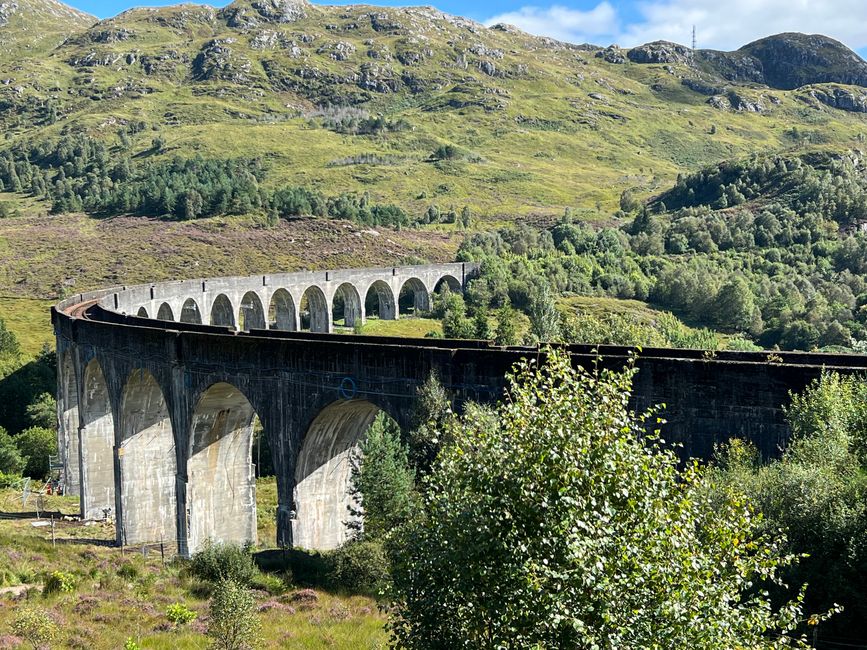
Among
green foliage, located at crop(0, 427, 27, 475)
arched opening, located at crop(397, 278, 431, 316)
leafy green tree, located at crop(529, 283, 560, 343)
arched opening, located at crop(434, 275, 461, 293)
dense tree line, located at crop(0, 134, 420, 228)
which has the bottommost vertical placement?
green foliage, located at crop(0, 427, 27, 475)

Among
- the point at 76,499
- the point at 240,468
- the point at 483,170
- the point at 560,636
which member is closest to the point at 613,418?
the point at 560,636

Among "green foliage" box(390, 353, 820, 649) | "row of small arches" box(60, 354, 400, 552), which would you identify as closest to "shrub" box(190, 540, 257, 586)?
"row of small arches" box(60, 354, 400, 552)

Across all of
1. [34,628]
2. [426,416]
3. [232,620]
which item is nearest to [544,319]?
[426,416]

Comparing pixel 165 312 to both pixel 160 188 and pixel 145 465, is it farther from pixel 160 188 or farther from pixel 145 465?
pixel 160 188

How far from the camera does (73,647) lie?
733 inches

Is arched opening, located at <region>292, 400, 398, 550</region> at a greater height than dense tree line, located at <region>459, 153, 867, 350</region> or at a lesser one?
lesser

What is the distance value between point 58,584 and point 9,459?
1033 inches

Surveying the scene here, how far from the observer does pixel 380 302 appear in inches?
3671

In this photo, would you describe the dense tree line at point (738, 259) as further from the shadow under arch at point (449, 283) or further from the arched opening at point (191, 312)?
the arched opening at point (191, 312)

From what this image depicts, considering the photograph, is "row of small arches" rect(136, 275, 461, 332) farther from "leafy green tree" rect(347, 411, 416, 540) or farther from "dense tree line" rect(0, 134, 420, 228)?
"leafy green tree" rect(347, 411, 416, 540)

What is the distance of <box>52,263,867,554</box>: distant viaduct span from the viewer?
67.6 ft

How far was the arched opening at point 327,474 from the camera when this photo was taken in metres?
26.5

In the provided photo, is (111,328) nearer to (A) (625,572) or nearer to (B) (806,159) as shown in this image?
(A) (625,572)

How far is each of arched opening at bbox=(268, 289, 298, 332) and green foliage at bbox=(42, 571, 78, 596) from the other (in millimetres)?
58168
